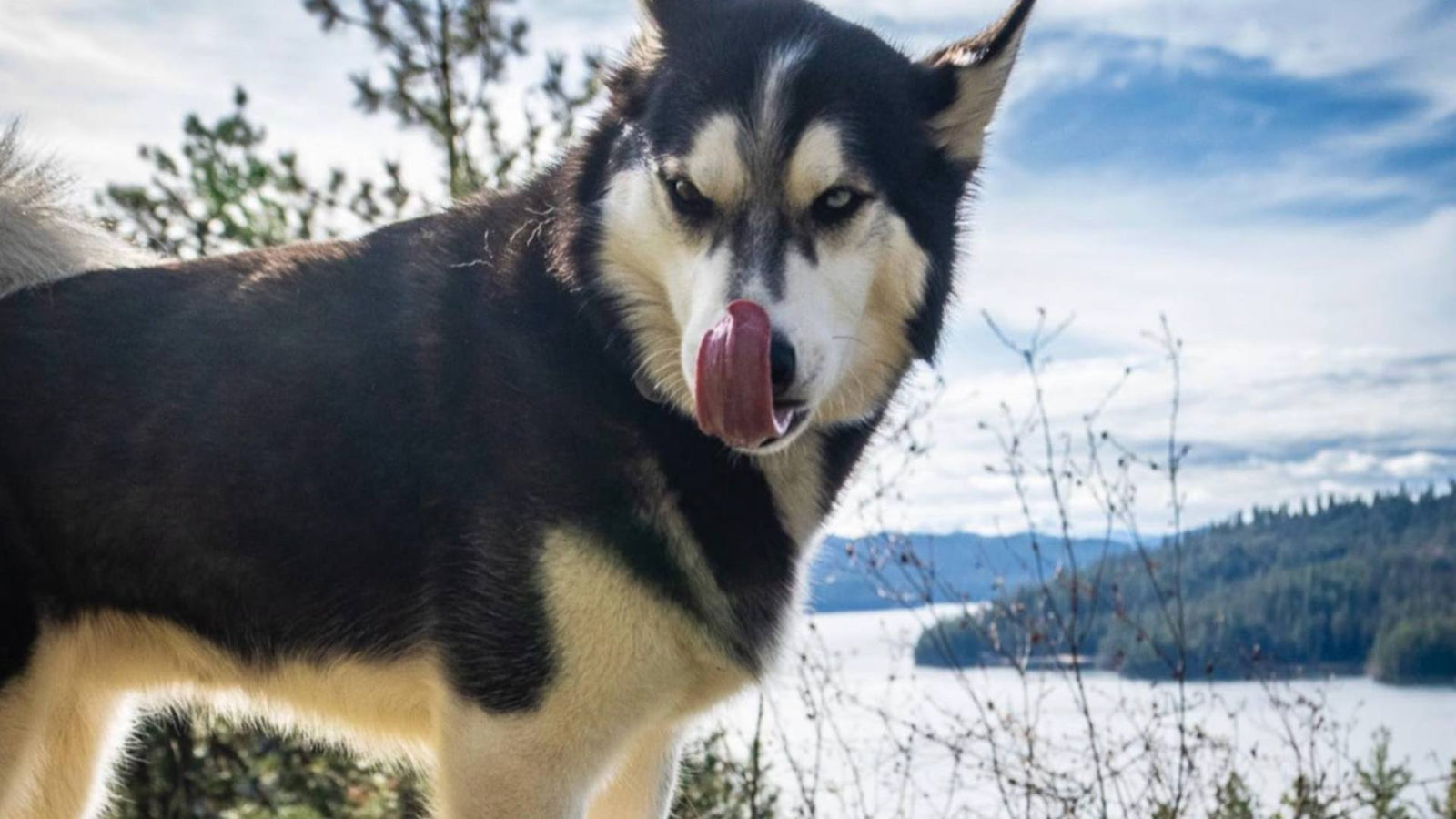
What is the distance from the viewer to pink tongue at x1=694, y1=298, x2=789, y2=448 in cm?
215

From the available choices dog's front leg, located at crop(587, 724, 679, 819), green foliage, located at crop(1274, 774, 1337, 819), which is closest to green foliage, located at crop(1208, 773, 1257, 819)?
green foliage, located at crop(1274, 774, 1337, 819)

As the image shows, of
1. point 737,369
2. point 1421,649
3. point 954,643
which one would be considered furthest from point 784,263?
point 1421,649

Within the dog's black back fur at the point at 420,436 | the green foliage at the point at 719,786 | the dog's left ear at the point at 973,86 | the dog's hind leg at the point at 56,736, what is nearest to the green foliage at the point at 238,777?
the green foliage at the point at 719,786

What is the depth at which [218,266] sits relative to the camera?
2.89 metres

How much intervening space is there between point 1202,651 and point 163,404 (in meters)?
3.35

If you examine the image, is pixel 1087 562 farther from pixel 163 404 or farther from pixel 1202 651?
pixel 163 404

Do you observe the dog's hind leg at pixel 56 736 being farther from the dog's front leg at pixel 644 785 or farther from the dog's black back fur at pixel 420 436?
the dog's front leg at pixel 644 785

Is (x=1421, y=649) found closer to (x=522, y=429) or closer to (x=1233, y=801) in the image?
(x=1233, y=801)

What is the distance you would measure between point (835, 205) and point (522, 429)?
682mm

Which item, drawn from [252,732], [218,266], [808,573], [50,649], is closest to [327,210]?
[252,732]

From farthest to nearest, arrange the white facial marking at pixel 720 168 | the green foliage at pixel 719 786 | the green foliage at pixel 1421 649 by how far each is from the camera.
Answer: the green foliage at pixel 1421 649 → the green foliage at pixel 719 786 → the white facial marking at pixel 720 168

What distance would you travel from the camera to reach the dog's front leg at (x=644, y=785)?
2.87 m

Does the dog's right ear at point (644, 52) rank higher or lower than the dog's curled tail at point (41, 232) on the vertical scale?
higher

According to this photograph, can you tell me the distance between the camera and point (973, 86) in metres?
2.62
